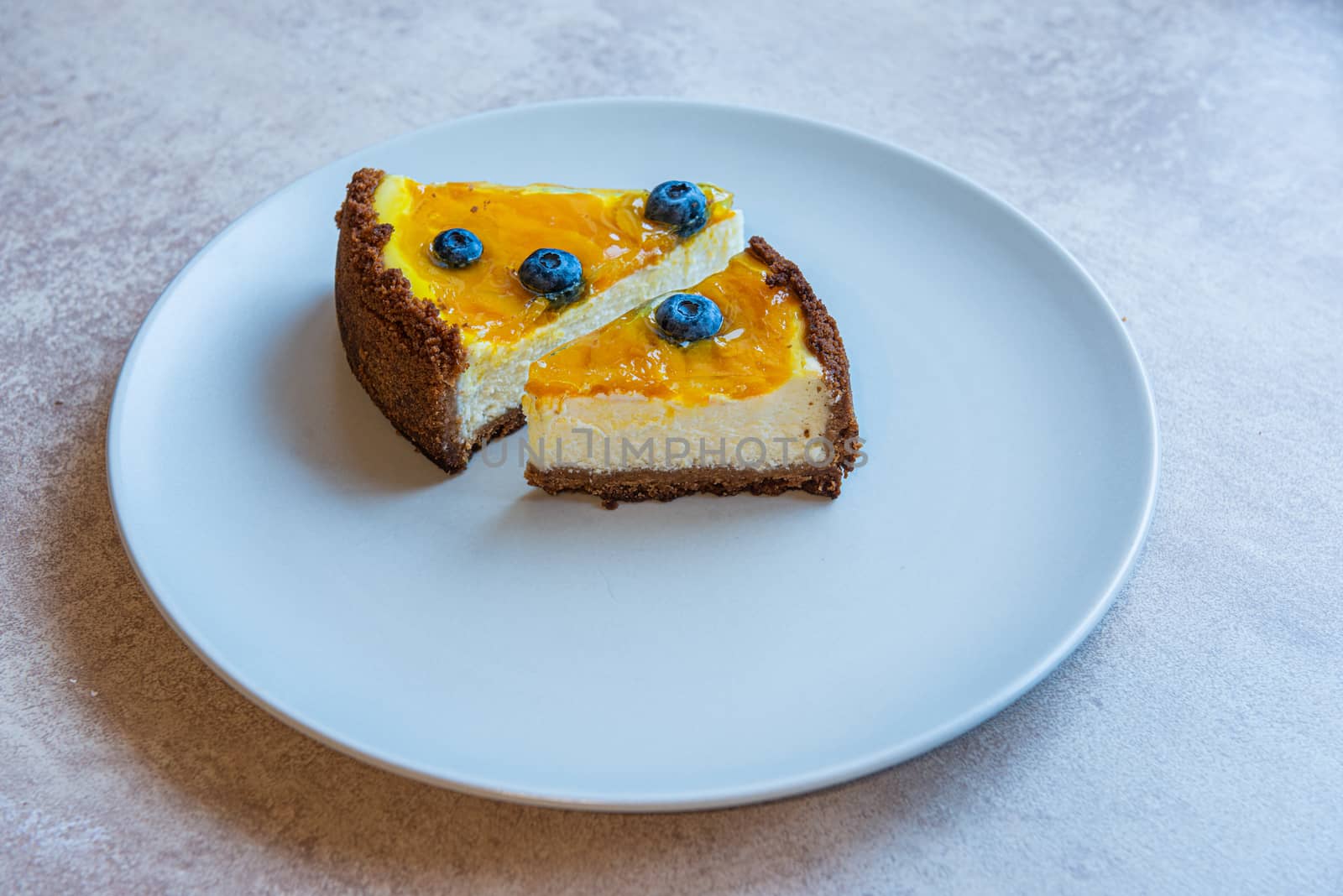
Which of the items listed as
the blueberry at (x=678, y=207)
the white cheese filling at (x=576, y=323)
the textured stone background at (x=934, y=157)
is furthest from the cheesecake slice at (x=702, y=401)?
the textured stone background at (x=934, y=157)

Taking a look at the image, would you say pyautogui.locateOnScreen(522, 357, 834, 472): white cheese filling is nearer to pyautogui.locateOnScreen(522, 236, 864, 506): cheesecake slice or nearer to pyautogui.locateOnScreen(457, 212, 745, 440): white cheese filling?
pyautogui.locateOnScreen(522, 236, 864, 506): cheesecake slice

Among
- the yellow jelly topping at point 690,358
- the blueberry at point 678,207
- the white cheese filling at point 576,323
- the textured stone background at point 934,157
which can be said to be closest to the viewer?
the textured stone background at point 934,157

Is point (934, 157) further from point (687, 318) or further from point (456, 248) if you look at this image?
point (456, 248)

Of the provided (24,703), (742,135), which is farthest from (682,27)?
(24,703)

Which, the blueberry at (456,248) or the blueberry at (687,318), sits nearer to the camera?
the blueberry at (687,318)

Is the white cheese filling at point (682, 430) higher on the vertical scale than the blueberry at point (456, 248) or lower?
lower

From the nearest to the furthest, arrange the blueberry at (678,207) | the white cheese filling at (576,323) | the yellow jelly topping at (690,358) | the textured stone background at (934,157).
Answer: the textured stone background at (934,157), the yellow jelly topping at (690,358), the white cheese filling at (576,323), the blueberry at (678,207)

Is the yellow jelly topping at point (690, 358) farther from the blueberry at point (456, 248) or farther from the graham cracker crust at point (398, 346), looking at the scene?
the blueberry at point (456, 248)
